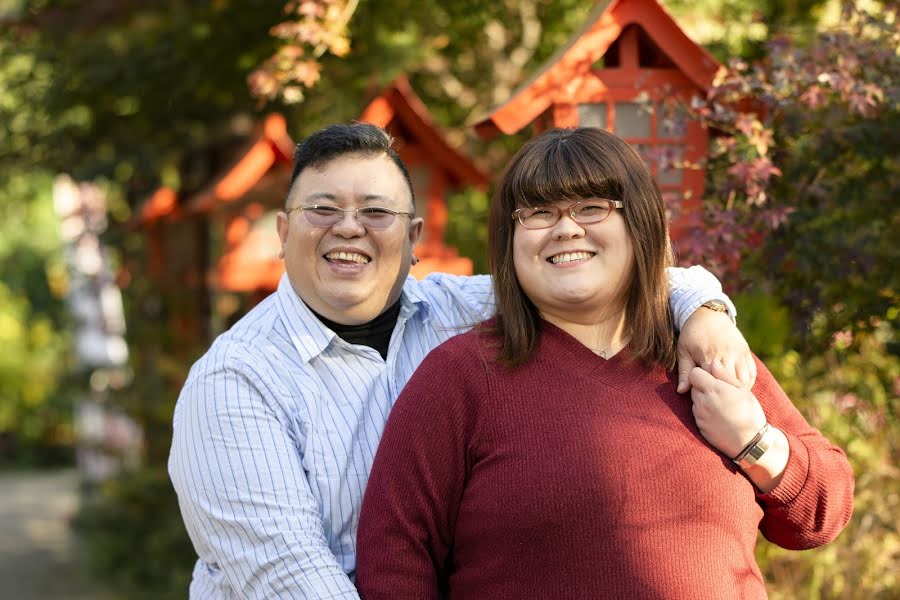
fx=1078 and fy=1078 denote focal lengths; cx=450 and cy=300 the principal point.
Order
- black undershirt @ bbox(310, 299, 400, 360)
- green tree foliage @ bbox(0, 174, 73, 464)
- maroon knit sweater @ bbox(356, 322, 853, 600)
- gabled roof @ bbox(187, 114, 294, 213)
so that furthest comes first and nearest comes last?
green tree foliage @ bbox(0, 174, 73, 464)
gabled roof @ bbox(187, 114, 294, 213)
black undershirt @ bbox(310, 299, 400, 360)
maroon knit sweater @ bbox(356, 322, 853, 600)

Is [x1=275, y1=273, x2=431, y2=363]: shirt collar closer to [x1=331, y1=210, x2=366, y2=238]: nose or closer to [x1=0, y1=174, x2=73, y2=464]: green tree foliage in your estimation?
[x1=331, y1=210, x2=366, y2=238]: nose

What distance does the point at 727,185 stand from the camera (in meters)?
3.18

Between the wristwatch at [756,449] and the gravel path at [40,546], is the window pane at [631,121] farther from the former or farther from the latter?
the gravel path at [40,546]

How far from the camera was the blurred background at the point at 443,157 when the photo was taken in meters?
3.22

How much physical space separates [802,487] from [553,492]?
1.75 ft

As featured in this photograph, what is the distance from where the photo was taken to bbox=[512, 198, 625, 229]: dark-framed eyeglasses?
2148 millimetres

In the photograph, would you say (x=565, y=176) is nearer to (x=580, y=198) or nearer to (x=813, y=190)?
(x=580, y=198)

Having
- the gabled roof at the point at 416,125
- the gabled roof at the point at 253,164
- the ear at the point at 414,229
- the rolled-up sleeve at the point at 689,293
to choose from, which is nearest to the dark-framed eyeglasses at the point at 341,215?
the ear at the point at 414,229

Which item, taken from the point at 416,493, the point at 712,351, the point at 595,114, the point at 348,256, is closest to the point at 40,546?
the point at 595,114

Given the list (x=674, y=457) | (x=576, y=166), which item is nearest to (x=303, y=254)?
(x=576, y=166)

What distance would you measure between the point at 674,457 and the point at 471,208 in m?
4.22

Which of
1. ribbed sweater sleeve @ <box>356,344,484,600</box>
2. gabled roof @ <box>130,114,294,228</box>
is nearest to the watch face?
ribbed sweater sleeve @ <box>356,344,484,600</box>

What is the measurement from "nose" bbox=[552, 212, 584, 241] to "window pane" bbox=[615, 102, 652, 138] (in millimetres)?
1251

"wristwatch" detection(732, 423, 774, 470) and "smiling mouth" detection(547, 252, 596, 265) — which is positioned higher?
"smiling mouth" detection(547, 252, 596, 265)
